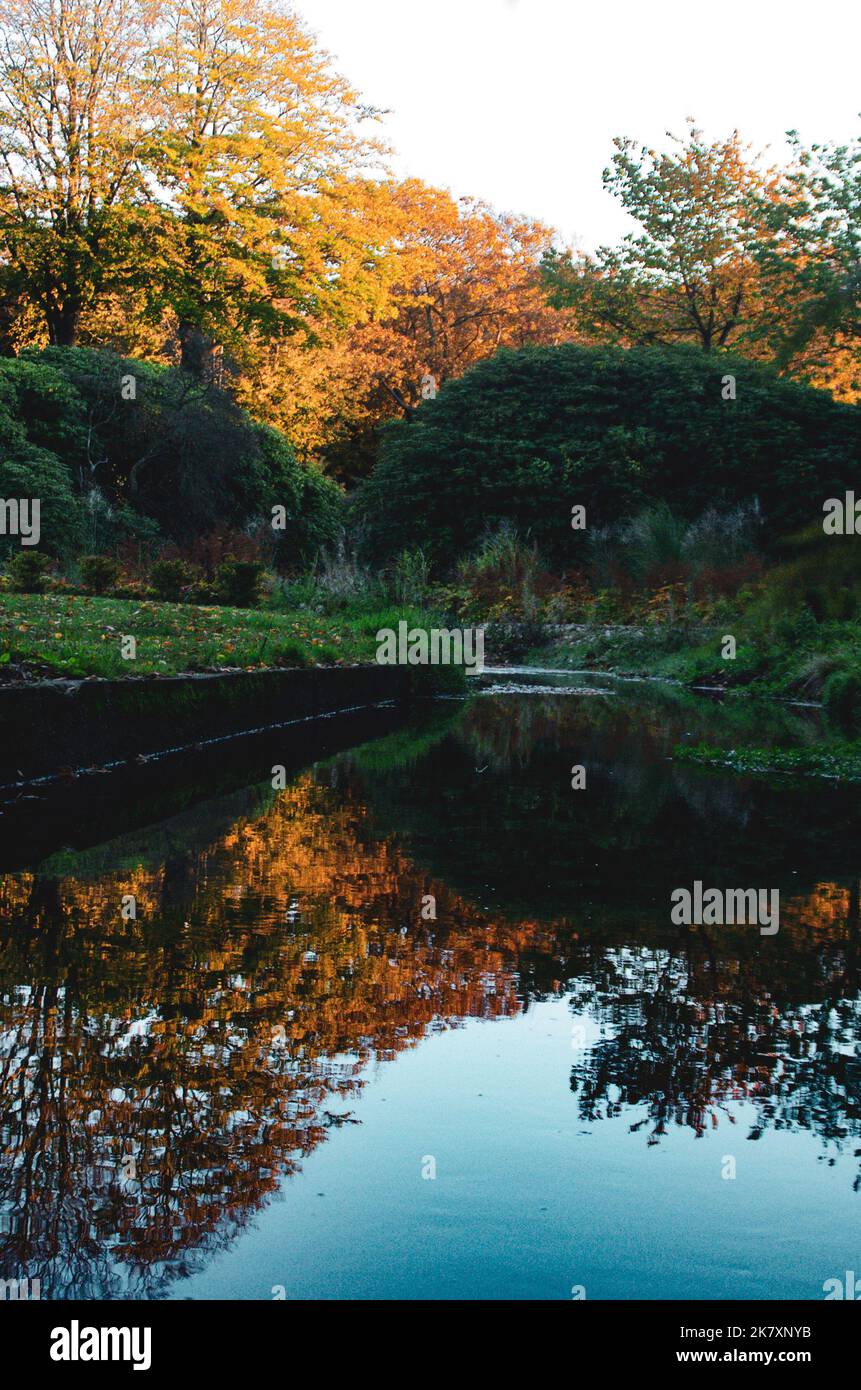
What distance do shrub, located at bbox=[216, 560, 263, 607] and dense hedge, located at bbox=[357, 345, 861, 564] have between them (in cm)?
1404

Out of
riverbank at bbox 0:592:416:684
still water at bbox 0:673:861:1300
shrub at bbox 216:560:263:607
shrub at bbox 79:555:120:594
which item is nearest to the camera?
still water at bbox 0:673:861:1300

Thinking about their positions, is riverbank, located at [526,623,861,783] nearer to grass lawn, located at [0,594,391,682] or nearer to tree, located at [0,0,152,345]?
grass lawn, located at [0,594,391,682]

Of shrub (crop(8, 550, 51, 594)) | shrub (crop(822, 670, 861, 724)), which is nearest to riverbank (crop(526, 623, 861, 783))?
shrub (crop(822, 670, 861, 724))

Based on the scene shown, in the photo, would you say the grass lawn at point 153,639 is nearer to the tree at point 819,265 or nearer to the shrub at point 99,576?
the shrub at point 99,576

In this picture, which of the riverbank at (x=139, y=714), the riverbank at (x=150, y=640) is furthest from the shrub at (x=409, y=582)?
the riverbank at (x=139, y=714)

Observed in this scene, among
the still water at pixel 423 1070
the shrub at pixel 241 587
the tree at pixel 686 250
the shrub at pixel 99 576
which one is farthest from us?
the tree at pixel 686 250

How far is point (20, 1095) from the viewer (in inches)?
142

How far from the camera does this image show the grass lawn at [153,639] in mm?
10727

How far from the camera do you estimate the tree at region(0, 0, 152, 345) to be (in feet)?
115

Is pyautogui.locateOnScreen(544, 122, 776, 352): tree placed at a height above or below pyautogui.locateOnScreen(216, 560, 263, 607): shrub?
above

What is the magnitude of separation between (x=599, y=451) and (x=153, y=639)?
2473 cm

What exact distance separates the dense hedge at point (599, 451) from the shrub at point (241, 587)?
14040 mm

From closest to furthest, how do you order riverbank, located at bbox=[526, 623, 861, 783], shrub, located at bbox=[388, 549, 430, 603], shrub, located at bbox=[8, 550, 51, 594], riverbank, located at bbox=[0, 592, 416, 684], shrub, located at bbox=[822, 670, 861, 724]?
riverbank, located at bbox=[0, 592, 416, 684]
riverbank, located at bbox=[526, 623, 861, 783]
shrub, located at bbox=[822, 670, 861, 724]
shrub, located at bbox=[8, 550, 51, 594]
shrub, located at bbox=[388, 549, 430, 603]

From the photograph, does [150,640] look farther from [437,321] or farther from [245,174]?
[437,321]
